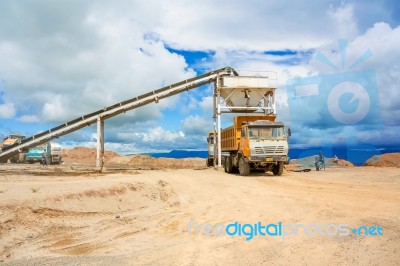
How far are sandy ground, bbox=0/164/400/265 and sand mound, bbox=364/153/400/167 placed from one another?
2699cm

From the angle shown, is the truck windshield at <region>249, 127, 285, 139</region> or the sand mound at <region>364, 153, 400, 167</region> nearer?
the truck windshield at <region>249, 127, 285, 139</region>

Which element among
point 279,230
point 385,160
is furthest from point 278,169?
point 385,160

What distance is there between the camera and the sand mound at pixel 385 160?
1527 inches

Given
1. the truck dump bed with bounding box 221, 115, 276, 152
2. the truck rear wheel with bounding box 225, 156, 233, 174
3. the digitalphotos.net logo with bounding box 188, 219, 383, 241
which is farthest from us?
the truck rear wheel with bounding box 225, 156, 233, 174

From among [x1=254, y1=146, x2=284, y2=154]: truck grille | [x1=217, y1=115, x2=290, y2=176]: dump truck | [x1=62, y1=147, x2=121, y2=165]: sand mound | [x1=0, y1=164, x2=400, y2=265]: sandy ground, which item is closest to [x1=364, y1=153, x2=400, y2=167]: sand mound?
[x1=217, y1=115, x2=290, y2=176]: dump truck

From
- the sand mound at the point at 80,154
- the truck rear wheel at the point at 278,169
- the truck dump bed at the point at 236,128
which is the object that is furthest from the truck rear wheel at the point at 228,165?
the sand mound at the point at 80,154

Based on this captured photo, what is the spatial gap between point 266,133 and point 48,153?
2807 centimetres

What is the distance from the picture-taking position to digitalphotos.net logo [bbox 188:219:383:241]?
8188mm

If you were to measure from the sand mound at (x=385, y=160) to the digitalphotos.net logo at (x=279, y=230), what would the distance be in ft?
110

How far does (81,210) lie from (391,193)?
11.5 m

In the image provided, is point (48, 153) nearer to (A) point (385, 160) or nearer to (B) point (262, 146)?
(B) point (262, 146)

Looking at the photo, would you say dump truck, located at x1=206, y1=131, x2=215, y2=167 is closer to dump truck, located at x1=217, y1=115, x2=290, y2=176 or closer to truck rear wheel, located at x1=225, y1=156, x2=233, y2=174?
truck rear wheel, located at x1=225, y1=156, x2=233, y2=174

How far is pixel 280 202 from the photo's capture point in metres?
12.8

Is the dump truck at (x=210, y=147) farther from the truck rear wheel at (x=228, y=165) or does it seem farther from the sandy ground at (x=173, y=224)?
the sandy ground at (x=173, y=224)
